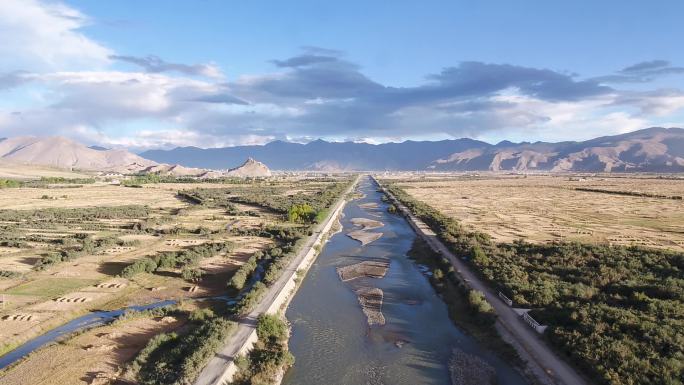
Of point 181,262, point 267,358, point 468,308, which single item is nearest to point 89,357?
point 267,358

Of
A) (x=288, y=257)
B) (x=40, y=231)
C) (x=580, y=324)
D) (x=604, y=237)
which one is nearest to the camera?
(x=580, y=324)

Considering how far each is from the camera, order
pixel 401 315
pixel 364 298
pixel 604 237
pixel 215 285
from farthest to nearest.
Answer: pixel 604 237, pixel 215 285, pixel 364 298, pixel 401 315

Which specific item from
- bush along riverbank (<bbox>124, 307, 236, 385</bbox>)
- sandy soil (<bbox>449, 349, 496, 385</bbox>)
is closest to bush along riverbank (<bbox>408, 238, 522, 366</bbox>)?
sandy soil (<bbox>449, 349, 496, 385</bbox>)

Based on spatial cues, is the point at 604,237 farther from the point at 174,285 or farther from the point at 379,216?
the point at 174,285

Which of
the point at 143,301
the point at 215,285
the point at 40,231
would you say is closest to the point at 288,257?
the point at 215,285

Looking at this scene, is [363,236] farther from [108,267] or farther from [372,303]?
[108,267]

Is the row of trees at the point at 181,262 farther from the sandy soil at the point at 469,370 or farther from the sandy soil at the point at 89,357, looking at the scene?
the sandy soil at the point at 469,370
